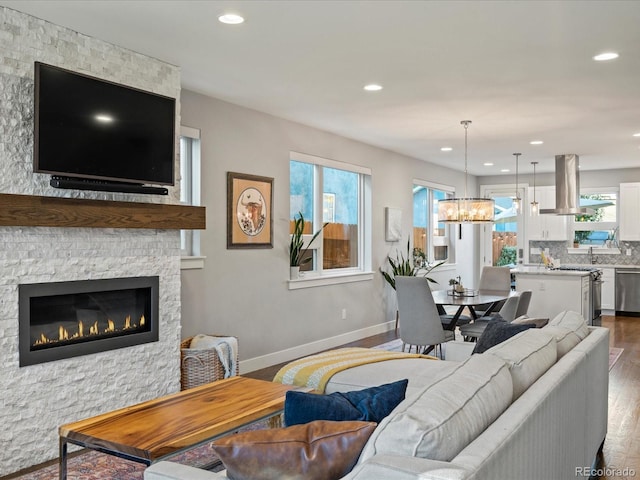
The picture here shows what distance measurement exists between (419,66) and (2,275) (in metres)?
3.04

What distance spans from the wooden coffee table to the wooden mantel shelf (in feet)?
4.30

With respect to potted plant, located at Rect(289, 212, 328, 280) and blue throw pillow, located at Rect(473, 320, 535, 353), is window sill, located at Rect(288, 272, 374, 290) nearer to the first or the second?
potted plant, located at Rect(289, 212, 328, 280)

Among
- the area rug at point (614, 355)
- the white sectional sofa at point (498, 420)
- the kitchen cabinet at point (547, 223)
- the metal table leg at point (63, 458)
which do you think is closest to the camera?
the white sectional sofa at point (498, 420)

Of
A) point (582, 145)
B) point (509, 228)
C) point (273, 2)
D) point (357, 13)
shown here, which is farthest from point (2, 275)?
point (509, 228)

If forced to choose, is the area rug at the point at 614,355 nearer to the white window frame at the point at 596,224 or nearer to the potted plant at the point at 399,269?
the potted plant at the point at 399,269

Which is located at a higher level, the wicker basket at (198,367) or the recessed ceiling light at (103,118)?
the recessed ceiling light at (103,118)

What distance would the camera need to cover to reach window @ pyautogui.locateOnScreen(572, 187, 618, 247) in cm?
1052

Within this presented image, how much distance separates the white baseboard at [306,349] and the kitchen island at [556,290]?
1996 mm

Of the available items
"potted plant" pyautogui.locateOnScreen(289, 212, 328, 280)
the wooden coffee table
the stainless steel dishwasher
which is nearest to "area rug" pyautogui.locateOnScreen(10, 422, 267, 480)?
the wooden coffee table

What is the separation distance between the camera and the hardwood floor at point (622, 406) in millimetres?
3375

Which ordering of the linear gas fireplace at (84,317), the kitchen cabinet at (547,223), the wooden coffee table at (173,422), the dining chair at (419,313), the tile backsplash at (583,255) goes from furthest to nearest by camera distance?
the kitchen cabinet at (547,223)
the tile backsplash at (583,255)
the dining chair at (419,313)
the linear gas fireplace at (84,317)
the wooden coffee table at (173,422)

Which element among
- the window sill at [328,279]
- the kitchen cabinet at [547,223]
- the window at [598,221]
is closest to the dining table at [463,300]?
the window sill at [328,279]

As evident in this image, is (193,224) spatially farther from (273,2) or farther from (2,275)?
(273,2)

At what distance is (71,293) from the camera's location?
3.71m
